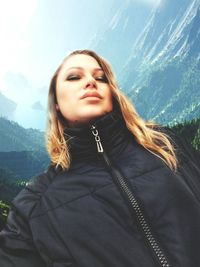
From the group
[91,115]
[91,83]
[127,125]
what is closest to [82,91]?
[91,83]

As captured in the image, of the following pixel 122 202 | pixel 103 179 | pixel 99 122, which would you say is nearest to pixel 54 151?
pixel 99 122

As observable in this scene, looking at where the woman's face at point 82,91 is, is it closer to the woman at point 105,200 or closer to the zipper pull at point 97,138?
the woman at point 105,200

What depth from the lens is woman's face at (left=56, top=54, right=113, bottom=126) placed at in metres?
4.01

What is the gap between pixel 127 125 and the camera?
4.07 meters

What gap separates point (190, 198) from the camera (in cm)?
323

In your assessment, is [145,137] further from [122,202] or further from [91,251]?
[91,251]

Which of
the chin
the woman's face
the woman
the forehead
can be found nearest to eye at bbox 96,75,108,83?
the woman's face

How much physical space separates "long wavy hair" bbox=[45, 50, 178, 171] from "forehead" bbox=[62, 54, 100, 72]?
9 centimetres

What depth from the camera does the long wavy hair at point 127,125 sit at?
369 cm

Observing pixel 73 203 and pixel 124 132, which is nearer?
pixel 73 203

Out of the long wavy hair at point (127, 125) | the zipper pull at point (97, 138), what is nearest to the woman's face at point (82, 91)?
the long wavy hair at point (127, 125)

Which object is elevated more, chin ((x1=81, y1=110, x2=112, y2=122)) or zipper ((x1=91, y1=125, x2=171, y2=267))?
chin ((x1=81, y1=110, x2=112, y2=122))

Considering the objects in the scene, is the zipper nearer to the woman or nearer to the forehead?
the woman

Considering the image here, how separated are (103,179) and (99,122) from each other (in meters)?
0.68
